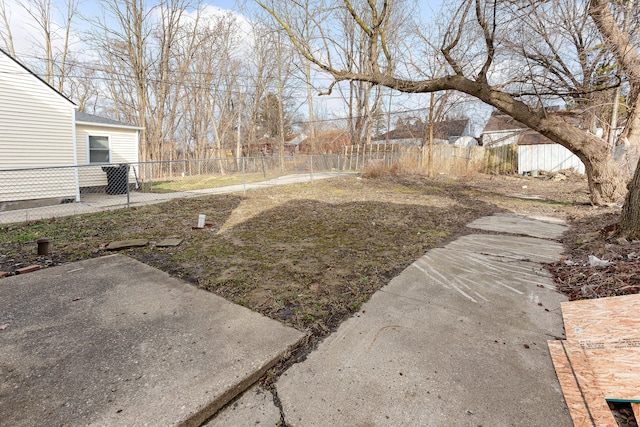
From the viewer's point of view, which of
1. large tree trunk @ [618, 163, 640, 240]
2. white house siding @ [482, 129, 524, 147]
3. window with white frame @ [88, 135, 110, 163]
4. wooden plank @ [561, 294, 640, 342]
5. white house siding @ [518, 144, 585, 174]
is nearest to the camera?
wooden plank @ [561, 294, 640, 342]

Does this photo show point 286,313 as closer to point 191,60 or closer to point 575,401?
point 575,401

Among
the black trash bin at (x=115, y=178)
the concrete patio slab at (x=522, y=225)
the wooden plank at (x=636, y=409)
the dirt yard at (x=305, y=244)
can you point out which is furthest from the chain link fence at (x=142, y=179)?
the wooden plank at (x=636, y=409)

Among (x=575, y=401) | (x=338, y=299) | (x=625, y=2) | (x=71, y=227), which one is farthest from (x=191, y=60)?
(x=575, y=401)

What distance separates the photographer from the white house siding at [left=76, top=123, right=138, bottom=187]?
10820mm

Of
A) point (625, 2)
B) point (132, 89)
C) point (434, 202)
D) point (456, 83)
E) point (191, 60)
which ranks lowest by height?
point (434, 202)

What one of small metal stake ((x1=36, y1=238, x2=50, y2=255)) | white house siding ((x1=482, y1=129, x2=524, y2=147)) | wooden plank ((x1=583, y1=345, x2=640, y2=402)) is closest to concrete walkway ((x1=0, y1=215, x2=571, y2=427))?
wooden plank ((x1=583, y1=345, x2=640, y2=402))

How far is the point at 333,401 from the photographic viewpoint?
1621mm

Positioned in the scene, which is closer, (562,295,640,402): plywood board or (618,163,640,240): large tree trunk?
(562,295,640,402): plywood board

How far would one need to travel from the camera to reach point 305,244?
450 centimetres

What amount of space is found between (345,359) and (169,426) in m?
1.01

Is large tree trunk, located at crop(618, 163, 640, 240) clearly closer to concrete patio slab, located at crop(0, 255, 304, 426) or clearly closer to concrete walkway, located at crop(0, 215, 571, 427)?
concrete walkway, located at crop(0, 215, 571, 427)

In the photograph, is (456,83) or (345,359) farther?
(456,83)

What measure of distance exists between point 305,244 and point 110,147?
10873mm

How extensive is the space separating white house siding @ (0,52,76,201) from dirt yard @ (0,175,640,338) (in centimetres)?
398
